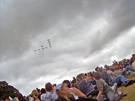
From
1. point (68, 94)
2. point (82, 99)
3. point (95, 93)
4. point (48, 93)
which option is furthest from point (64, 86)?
point (95, 93)

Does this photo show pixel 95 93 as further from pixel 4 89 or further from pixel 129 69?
pixel 4 89

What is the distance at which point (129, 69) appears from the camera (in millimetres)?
10766

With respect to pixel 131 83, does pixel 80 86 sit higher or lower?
higher

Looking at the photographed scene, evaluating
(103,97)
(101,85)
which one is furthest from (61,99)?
(103,97)

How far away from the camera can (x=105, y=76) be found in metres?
8.41

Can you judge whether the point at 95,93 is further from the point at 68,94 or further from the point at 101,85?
the point at 68,94

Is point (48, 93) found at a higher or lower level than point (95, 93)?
higher

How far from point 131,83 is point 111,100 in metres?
2.47

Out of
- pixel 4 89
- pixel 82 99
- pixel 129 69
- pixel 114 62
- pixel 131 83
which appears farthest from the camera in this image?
pixel 4 89

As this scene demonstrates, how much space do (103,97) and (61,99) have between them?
2646 millimetres

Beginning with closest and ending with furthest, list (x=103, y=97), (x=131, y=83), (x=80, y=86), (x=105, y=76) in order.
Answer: (x=80, y=86), (x=103, y=97), (x=131, y=83), (x=105, y=76)

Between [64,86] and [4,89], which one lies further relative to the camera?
[4,89]

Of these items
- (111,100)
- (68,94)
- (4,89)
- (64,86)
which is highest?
(4,89)

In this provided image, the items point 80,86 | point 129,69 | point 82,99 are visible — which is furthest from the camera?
point 129,69
